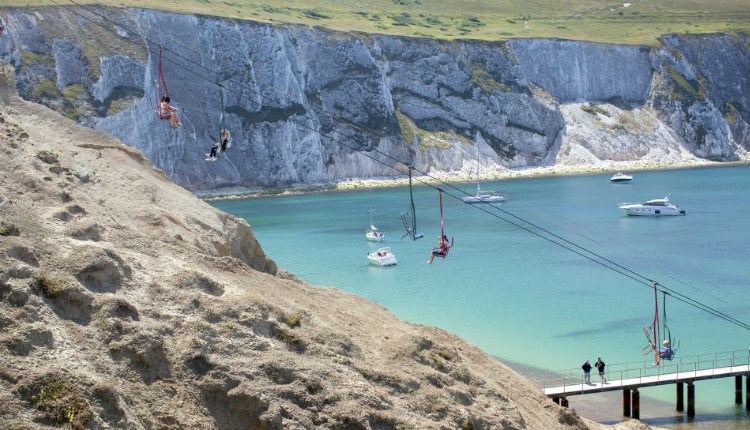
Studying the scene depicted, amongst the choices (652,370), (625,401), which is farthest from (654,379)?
(652,370)

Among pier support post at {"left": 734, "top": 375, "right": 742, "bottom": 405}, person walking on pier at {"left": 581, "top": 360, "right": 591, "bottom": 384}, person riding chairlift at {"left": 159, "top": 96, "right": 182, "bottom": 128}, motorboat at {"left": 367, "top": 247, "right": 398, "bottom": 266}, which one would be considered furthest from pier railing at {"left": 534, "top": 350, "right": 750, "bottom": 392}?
motorboat at {"left": 367, "top": 247, "right": 398, "bottom": 266}

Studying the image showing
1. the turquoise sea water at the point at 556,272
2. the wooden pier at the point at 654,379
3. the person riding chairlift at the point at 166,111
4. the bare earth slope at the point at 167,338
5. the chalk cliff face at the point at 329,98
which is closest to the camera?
the bare earth slope at the point at 167,338

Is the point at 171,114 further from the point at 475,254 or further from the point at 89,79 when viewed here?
the point at 89,79

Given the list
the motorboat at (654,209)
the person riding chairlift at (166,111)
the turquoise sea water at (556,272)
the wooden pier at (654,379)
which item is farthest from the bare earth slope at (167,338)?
the motorboat at (654,209)

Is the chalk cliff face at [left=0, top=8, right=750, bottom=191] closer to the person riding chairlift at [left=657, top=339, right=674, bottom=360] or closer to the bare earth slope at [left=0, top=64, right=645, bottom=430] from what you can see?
the person riding chairlift at [left=657, top=339, right=674, bottom=360]

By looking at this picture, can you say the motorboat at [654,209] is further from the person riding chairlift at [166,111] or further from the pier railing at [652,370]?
the person riding chairlift at [166,111]
